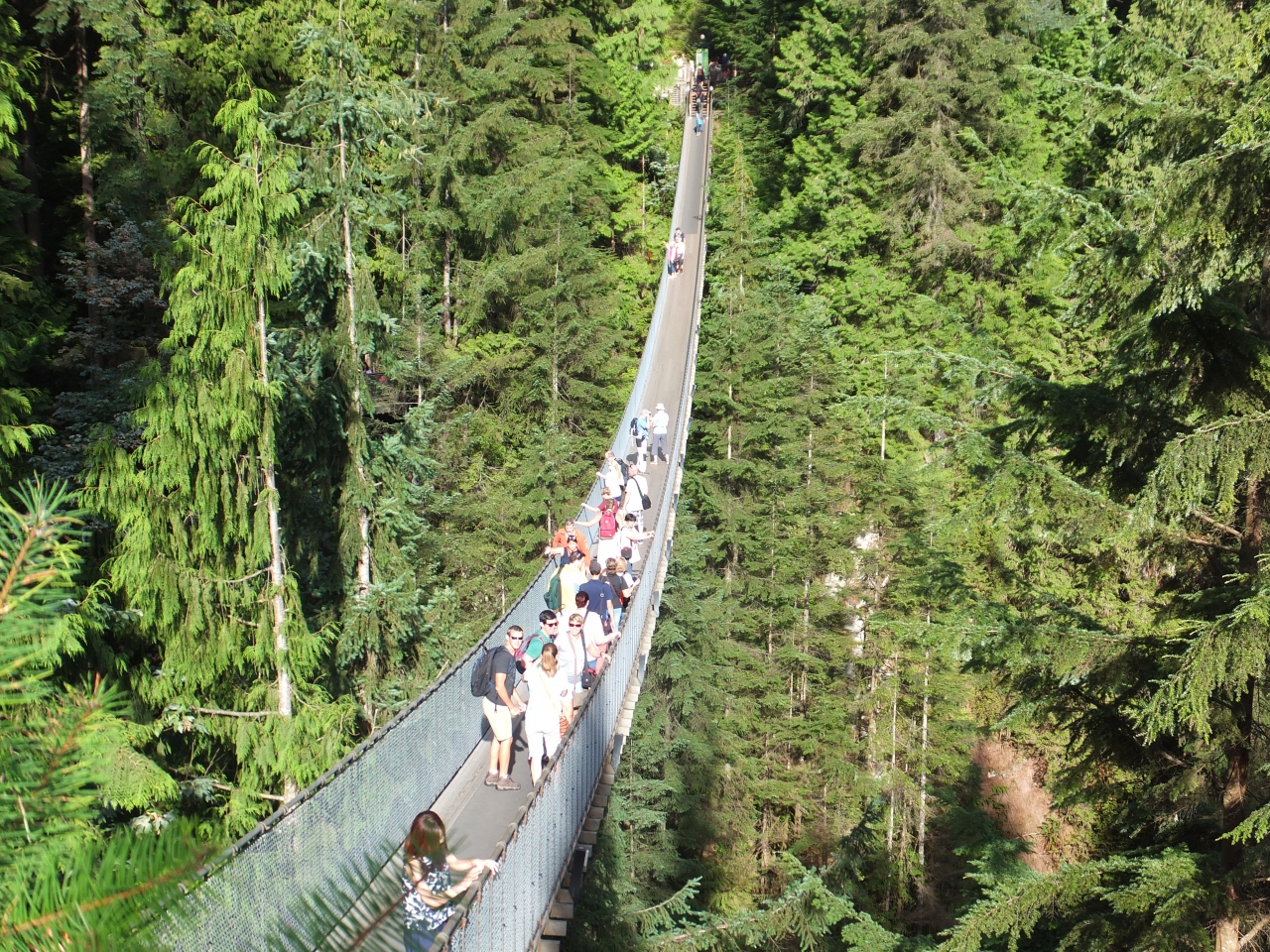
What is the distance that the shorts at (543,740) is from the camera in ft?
20.1

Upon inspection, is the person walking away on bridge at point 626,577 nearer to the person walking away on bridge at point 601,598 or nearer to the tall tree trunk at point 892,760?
the person walking away on bridge at point 601,598

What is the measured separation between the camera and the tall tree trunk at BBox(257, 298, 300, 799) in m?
7.26

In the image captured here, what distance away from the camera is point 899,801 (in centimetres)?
1797

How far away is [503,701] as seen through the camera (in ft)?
19.9

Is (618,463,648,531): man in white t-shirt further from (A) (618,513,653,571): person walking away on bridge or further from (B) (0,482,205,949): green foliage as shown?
(B) (0,482,205,949): green foliage

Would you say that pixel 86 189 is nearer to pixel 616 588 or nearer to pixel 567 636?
pixel 616 588

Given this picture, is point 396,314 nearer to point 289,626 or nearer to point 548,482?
point 548,482

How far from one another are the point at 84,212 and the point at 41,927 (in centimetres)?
1308

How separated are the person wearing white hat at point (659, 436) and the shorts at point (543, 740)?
8587mm

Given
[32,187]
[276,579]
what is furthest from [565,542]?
[32,187]

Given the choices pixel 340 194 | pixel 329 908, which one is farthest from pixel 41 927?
pixel 340 194

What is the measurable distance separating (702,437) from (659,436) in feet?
23.7

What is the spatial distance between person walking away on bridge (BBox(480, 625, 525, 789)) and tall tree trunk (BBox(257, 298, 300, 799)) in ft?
6.64

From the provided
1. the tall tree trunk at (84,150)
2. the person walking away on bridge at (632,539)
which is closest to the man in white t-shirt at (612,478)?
Result: the person walking away on bridge at (632,539)
